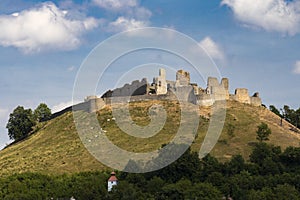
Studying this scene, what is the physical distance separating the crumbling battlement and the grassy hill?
2.25m

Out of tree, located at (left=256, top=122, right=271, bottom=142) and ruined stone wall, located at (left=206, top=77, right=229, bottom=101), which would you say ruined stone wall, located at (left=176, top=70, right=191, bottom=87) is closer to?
ruined stone wall, located at (left=206, top=77, right=229, bottom=101)

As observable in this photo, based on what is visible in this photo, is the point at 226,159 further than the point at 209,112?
No

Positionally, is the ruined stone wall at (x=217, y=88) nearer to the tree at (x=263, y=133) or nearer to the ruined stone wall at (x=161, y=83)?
the ruined stone wall at (x=161, y=83)

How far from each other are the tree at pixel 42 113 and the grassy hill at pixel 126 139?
14057mm

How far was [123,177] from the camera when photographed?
76.8 m

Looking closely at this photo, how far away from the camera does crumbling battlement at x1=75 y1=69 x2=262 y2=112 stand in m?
117

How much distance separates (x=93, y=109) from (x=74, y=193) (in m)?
51.0

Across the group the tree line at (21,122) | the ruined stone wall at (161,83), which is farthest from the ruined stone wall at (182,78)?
the tree line at (21,122)

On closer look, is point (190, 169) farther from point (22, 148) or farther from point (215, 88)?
point (22, 148)

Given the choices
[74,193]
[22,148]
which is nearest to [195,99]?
[22,148]

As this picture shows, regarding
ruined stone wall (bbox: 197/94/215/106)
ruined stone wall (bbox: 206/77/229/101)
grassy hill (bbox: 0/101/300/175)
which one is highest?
ruined stone wall (bbox: 206/77/229/101)

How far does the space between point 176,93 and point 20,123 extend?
4327cm

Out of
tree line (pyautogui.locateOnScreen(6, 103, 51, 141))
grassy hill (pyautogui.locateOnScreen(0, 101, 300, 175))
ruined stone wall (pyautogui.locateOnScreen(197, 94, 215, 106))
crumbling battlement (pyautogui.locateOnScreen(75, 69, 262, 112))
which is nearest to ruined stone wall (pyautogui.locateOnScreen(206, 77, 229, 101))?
crumbling battlement (pyautogui.locateOnScreen(75, 69, 262, 112))

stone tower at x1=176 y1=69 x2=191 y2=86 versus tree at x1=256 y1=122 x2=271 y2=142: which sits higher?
stone tower at x1=176 y1=69 x2=191 y2=86
